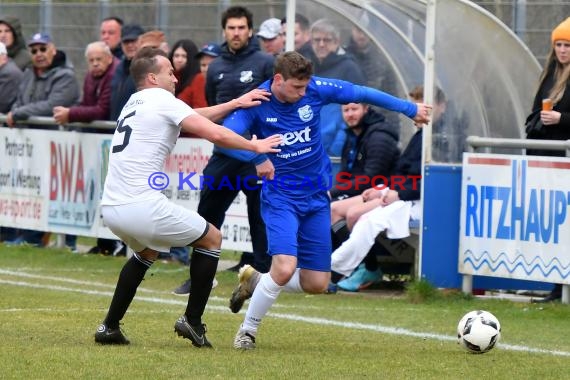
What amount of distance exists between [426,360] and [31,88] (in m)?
9.61

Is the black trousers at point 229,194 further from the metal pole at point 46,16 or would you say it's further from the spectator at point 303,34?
the metal pole at point 46,16

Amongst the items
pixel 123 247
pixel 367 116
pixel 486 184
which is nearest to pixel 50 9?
pixel 123 247

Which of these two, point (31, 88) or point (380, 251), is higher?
point (31, 88)

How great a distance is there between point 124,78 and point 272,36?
182 centimetres

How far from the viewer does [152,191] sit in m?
8.98

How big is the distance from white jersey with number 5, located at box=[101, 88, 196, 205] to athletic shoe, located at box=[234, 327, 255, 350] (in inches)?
43.2

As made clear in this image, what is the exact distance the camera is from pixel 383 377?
8.02 metres

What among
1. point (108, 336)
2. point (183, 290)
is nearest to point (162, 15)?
point (183, 290)

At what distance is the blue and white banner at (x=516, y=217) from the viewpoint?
39.2ft

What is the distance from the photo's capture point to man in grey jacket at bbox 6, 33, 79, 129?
55.4 ft

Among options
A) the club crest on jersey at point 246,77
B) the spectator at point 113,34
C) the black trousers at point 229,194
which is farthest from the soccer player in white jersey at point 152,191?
the spectator at point 113,34

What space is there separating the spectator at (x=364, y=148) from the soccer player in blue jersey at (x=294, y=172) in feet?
11.6

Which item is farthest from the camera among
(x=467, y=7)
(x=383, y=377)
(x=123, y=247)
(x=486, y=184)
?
(x=123, y=247)

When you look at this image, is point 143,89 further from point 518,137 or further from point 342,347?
point 518,137
